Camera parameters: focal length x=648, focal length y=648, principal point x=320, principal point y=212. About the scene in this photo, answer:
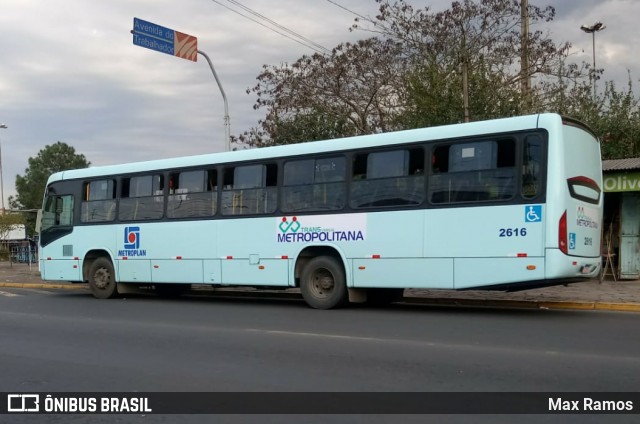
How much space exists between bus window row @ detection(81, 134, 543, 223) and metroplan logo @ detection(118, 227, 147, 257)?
0.36 metres

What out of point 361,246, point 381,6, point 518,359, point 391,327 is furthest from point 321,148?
point 381,6

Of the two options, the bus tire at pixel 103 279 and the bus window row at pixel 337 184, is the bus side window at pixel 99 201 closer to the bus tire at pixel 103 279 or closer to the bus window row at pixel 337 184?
the bus window row at pixel 337 184

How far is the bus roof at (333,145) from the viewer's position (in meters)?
10.8

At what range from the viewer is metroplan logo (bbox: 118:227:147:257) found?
15.9m

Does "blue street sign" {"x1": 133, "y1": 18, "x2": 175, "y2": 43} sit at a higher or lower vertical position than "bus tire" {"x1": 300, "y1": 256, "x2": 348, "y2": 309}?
higher

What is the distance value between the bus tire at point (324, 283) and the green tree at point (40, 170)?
82634 millimetres

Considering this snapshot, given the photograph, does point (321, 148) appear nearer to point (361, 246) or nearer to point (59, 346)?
point (361, 246)

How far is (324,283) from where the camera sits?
13023mm

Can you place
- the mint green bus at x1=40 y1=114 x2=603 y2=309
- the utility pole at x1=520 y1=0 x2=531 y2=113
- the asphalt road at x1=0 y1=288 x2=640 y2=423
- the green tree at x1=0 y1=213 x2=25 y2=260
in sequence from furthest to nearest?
the green tree at x1=0 y1=213 x2=25 y2=260 < the utility pole at x1=520 y1=0 x2=531 y2=113 < the mint green bus at x1=40 y1=114 x2=603 y2=309 < the asphalt road at x1=0 y1=288 x2=640 y2=423

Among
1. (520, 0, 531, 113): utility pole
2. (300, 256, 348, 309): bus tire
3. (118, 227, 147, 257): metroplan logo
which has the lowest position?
(300, 256, 348, 309): bus tire

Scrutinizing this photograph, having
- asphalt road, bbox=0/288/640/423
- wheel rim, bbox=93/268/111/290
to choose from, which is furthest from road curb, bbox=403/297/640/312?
wheel rim, bbox=93/268/111/290

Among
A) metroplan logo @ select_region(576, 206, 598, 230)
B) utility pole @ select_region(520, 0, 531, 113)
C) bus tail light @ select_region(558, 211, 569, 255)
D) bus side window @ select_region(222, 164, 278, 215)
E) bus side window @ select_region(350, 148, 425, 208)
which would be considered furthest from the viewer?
utility pole @ select_region(520, 0, 531, 113)

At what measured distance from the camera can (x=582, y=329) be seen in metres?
9.59

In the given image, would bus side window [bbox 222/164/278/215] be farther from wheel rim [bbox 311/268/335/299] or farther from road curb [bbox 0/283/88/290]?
road curb [bbox 0/283/88/290]
